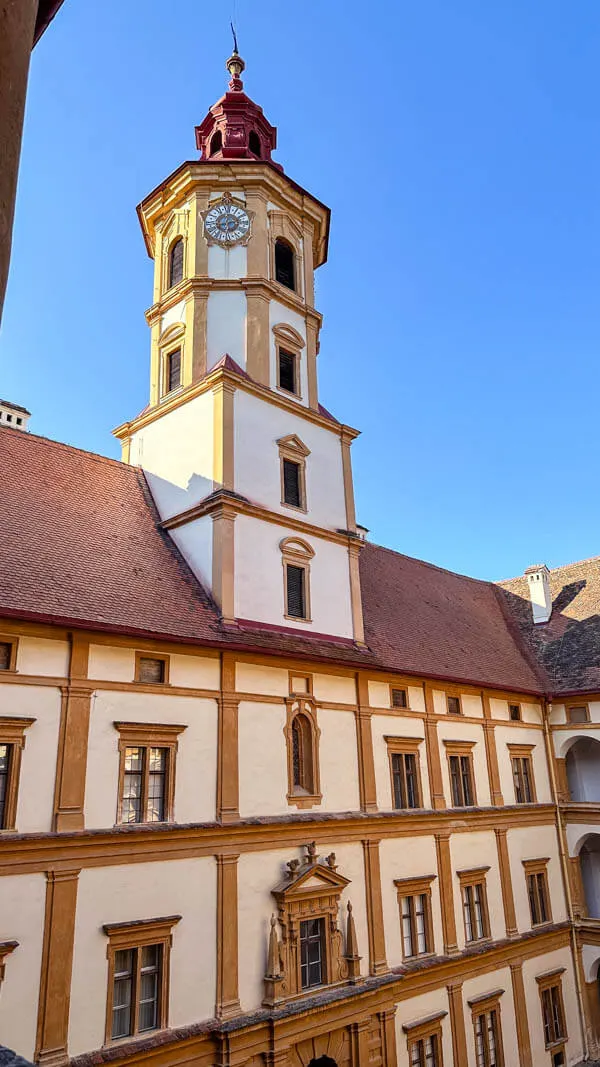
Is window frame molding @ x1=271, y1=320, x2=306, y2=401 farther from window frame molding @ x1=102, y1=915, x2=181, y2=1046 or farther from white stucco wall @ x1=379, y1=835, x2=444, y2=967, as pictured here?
window frame molding @ x1=102, y1=915, x2=181, y2=1046

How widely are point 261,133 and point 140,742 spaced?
848 inches

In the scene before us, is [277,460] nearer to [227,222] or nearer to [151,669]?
[151,669]

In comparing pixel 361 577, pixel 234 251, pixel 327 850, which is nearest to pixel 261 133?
pixel 234 251

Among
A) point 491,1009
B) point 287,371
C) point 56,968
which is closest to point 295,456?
point 287,371

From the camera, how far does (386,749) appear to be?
20.5 meters

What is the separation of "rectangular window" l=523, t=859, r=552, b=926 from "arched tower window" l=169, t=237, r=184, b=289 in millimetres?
21640

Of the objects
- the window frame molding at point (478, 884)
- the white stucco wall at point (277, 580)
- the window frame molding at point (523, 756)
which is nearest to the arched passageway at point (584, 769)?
the window frame molding at point (523, 756)

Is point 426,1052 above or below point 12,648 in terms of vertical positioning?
below

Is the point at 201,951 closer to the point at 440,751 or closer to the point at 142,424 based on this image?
the point at 440,751

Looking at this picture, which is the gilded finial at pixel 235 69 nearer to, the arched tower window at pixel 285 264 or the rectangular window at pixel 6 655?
the arched tower window at pixel 285 264

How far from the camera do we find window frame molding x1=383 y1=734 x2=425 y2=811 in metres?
20.5

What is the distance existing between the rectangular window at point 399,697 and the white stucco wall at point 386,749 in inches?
14.7

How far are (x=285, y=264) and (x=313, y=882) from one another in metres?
18.2

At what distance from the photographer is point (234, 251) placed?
23000mm
